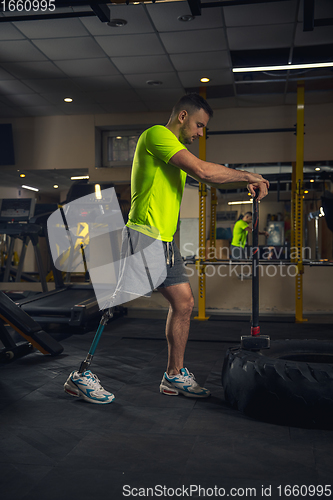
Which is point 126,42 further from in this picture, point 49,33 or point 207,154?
point 207,154

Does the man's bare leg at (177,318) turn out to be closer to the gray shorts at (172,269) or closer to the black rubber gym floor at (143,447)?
the gray shorts at (172,269)

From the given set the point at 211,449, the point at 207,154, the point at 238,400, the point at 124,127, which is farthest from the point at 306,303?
the point at 211,449

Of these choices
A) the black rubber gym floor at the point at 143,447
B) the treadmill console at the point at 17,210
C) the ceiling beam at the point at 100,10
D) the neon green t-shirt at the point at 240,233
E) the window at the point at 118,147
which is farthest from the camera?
the neon green t-shirt at the point at 240,233

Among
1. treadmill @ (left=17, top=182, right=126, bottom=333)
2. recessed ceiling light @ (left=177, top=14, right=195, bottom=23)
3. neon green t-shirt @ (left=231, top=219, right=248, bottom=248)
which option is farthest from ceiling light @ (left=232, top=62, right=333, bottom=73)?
neon green t-shirt @ (left=231, top=219, right=248, bottom=248)

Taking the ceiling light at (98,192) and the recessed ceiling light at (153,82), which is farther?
the ceiling light at (98,192)

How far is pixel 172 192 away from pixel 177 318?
0.67 metres

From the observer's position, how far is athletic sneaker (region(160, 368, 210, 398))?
225 cm

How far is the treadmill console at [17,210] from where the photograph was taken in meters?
5.91

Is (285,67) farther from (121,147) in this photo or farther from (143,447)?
(143,447)

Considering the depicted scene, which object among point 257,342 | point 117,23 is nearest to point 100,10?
point 117,23

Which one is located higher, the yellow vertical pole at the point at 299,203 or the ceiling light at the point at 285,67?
the ceiling light at the point at 285,67

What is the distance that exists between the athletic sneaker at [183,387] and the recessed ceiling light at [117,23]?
316cm
